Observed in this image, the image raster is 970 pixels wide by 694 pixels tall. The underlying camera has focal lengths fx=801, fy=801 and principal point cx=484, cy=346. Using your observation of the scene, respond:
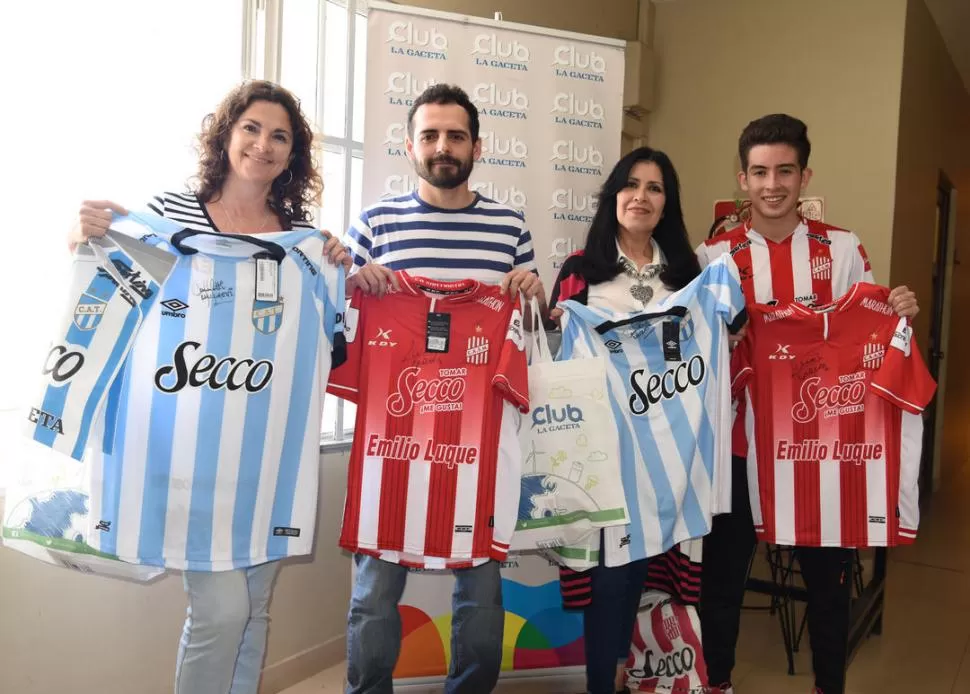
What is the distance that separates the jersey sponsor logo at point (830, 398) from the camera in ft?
7.24

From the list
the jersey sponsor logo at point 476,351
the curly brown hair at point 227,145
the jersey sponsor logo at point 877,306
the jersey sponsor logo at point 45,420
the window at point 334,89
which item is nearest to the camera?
the jersey sponsor logo at point 45,420

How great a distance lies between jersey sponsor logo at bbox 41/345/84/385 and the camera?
5.14ft

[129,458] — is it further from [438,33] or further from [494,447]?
[438,33]

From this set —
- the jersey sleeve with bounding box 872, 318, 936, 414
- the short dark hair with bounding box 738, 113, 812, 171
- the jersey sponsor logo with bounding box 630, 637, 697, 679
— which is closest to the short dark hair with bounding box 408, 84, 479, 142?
the short dark hair with bounding box 738, 113, 812, 171

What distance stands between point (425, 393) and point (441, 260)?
384 millimetres

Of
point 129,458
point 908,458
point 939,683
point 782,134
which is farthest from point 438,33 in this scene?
point 939,683

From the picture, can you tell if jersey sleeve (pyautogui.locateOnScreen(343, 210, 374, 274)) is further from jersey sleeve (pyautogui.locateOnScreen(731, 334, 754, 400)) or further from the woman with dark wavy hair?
jersey sleeve (pyautogui.locateOnScreen(731, 334, 754, 400))

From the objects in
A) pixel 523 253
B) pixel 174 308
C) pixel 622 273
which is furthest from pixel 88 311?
pixel 622 273

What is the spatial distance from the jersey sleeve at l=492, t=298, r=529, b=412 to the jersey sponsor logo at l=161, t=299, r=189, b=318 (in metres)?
0.71

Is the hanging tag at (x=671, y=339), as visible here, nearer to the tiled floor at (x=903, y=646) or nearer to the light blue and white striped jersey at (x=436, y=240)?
the light blue and white striped jersey at (x=436, y=240)

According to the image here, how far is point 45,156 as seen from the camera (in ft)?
6.78

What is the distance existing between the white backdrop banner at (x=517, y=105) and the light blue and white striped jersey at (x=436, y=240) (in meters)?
0.44

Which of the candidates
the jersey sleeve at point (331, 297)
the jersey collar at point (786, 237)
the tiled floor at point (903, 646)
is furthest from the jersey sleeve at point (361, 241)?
the tiled floor at point (903, 646)

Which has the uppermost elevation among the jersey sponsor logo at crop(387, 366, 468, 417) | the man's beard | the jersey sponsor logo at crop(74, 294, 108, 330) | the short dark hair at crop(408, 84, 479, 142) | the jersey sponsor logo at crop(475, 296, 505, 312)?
the short dark hair at crop(408, 84, 479, 142)
